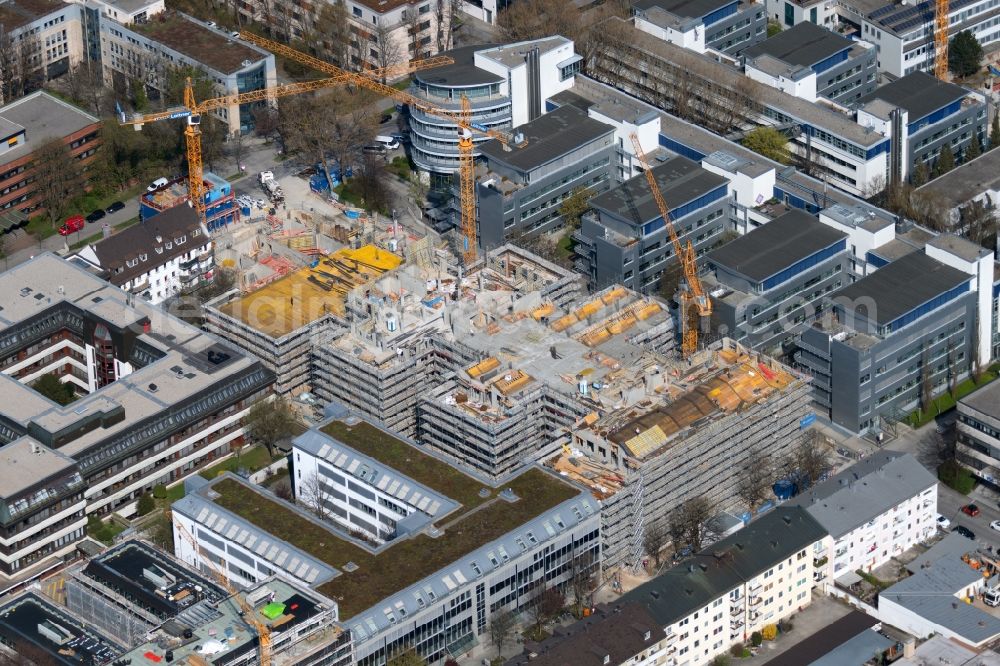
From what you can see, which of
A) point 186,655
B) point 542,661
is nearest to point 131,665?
point 186,655

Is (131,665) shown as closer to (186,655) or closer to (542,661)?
(186,655)

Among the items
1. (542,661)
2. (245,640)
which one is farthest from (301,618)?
(542,661)

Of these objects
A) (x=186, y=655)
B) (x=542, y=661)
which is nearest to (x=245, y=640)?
(x=186, y=655)

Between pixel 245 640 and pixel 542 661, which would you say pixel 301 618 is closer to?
pixel 245 640

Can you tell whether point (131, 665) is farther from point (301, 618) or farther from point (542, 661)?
point (542, 661)
